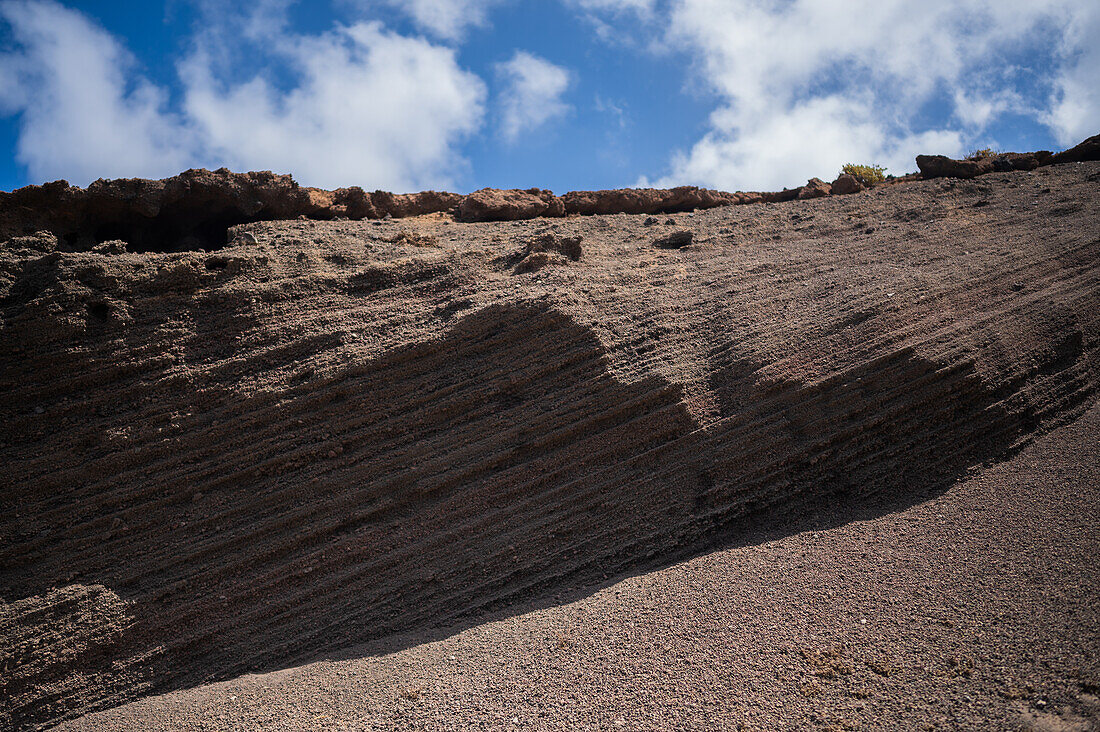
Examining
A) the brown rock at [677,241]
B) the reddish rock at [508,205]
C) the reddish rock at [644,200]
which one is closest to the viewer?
the brown rock at [677,241]

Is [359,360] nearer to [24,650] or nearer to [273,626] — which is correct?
[273,626]

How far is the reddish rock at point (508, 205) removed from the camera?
11.8 m

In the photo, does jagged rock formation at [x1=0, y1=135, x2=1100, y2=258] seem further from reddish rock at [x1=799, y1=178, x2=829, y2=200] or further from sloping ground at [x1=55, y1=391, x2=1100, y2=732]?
sloping ground at [x1=55, y1=391, x2=1100, y2=732]

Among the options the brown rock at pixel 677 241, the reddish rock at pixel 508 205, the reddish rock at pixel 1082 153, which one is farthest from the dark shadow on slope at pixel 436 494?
the reddish rock at pixel 1082 153

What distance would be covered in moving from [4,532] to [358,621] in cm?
385

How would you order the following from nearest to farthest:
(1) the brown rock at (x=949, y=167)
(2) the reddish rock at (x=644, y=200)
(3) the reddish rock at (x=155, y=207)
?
(3) the reddish rock at (x=155, y=207) → (2) the reddish rock at (x=644, y=200) → (1) the brown rock at (x=949, y=167)

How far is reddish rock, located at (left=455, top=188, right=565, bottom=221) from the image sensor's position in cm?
1178

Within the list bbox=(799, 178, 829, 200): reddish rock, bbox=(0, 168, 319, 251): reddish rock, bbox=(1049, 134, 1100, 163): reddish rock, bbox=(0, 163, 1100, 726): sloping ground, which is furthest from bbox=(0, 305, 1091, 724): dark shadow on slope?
bbox=(1049, 134, 1100, 163): reddish rock

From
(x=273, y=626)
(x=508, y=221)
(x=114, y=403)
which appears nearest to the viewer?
(x=273, y=626)

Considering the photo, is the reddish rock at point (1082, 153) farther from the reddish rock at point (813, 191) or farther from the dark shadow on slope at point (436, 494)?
the dark shadow on slope at point (436, 494)

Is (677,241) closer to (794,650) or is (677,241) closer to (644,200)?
(644,200)

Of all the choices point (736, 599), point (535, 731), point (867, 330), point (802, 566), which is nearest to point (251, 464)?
point (535, 731)

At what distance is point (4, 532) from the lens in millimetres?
6902

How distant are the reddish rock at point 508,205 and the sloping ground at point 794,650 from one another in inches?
287
